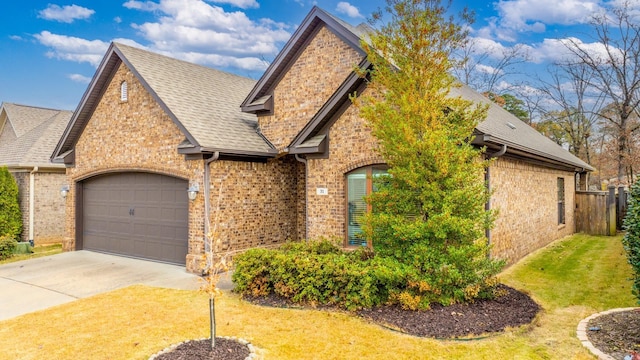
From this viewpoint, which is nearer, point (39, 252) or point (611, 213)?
point (39, 252)

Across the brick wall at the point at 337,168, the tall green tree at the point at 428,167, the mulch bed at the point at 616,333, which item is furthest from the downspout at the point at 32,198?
the mulch bed at the point at 616,333

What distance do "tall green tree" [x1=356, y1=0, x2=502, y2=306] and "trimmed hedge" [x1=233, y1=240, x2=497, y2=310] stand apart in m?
0.06

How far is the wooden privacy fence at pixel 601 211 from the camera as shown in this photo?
55.9ft

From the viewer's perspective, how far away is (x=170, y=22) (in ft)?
94.5

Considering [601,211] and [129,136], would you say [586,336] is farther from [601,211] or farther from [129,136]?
[601,211]

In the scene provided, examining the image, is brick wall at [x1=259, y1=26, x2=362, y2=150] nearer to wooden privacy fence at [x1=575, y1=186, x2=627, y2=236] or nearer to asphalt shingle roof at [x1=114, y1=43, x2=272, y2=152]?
asphalt shingle roof at [x1=114, y1=43, x2=272, y2=152]

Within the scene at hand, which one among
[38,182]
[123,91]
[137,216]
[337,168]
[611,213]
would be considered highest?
[123,91]

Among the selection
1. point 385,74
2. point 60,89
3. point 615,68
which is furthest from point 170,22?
point 615,68

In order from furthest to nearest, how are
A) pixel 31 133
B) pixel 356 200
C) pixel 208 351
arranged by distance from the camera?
pixel 31 133 < pixel 356 200 < pixel 208 351

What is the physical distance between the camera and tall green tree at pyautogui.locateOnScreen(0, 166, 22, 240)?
1515cm

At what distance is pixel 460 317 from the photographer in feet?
21.2

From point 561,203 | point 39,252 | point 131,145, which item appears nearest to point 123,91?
point 131,145

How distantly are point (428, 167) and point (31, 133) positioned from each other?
1873 centimetres

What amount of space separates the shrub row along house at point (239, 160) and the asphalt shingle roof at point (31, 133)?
314cm
